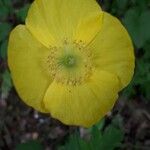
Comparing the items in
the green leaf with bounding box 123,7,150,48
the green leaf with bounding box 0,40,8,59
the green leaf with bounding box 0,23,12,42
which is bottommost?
the green leaf with bounding box 0,40,8,59

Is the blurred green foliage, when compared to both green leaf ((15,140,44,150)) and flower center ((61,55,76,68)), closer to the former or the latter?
green leaf ((15,140,44,150))

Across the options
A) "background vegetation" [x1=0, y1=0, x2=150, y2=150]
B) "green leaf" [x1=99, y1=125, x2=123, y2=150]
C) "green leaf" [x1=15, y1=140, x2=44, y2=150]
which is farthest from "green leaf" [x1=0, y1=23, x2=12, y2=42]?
"green leaf" [x1=99, y1=125, x2=123, y2=150]

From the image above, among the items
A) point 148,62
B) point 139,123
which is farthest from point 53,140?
point 148,62

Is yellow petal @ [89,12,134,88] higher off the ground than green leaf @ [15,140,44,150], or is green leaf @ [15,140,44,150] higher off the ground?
yellow petal @ [89,12,134,88]

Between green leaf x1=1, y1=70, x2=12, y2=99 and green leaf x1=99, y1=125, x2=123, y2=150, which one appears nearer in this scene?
green leaf x1=99, y1=125, x2=123, y2=150

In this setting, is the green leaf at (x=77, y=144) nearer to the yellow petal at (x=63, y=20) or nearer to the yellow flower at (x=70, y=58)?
the yellow flower at (x=70, y=58)

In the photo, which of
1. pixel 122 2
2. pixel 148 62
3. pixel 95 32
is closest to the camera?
pixel 95 32

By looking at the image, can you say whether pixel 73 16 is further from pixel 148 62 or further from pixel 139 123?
pixel 139 123

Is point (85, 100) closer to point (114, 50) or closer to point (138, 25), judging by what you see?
point (114, 50)
